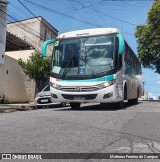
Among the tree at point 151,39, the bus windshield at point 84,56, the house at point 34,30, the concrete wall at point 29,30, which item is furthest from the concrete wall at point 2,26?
the tree at point 151,39

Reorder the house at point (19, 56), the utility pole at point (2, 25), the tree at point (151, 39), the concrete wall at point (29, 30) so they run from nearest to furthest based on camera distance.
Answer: the utility pole at point (2, 25), the house at point (19, 56), the tree at point (151, 39), the concrete wall at point (29, 30)

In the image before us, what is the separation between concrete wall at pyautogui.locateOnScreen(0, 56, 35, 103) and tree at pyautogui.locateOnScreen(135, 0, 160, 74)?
36.5ft

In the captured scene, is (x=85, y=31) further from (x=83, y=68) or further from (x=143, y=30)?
(x=143, y=30)

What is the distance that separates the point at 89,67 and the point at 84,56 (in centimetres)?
55

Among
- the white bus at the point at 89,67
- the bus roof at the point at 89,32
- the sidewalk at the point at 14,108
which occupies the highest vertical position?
the bus roof at the point at 89,32

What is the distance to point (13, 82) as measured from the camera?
25.9 m

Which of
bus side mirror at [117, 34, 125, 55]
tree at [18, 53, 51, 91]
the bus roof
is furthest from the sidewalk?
tree at [18, 53, 51, 91]

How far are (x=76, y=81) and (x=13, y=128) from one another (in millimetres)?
5799

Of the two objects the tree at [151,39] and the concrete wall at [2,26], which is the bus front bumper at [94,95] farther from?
the tree at [151,39]

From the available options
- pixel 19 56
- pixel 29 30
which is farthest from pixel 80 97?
pixel 29 30

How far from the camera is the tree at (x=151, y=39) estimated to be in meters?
31.2

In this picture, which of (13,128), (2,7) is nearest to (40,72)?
(2,7)

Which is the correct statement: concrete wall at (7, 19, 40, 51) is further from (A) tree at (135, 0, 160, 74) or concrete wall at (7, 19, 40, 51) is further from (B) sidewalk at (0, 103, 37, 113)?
(B) sidewalk at (0, 103, 37, 113)

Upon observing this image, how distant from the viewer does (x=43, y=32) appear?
123 ft
